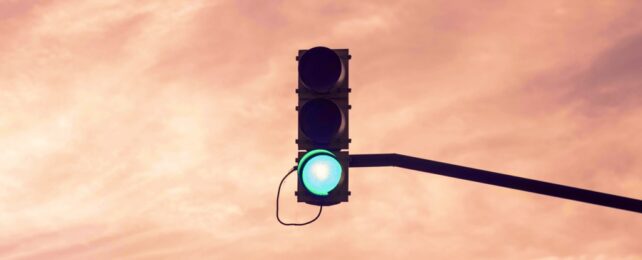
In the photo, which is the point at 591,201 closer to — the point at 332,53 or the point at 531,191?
the point at 531,191

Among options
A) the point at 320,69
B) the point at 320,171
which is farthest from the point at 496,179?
the point at 320,69

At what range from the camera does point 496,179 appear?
564 cm

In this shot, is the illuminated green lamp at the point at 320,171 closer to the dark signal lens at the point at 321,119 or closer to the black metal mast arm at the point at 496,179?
the dark signal lens at the point at 321,119

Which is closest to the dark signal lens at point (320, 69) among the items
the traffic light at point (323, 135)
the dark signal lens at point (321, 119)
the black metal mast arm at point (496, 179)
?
the traffic light at point (323, 135)

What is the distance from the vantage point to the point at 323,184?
5.34m

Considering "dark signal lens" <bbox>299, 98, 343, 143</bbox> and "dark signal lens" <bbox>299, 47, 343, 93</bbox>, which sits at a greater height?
"dark signal lens" <bbox>299, 47, 343, 93</bbox>

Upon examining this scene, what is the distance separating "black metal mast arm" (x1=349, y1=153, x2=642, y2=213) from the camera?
556 centimetres

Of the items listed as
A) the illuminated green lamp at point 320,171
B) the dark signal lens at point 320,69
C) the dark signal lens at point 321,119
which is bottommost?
the illuminated green lamp at point 320,171

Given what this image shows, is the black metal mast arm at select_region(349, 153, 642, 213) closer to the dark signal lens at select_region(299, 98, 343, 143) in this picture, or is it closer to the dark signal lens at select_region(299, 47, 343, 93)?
the dark signal lens at select_region(299, 98, 343, 143)

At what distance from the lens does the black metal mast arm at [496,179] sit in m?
5.56

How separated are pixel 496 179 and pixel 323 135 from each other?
49.7 inches

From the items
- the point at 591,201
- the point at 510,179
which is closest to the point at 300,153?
the point at 510,179

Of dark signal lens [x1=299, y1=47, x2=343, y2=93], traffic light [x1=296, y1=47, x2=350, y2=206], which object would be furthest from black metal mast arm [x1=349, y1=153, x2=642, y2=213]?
dark signal lens [x1=299, y1=47, x2=343, y2=93]

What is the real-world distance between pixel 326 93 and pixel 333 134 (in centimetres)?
28
